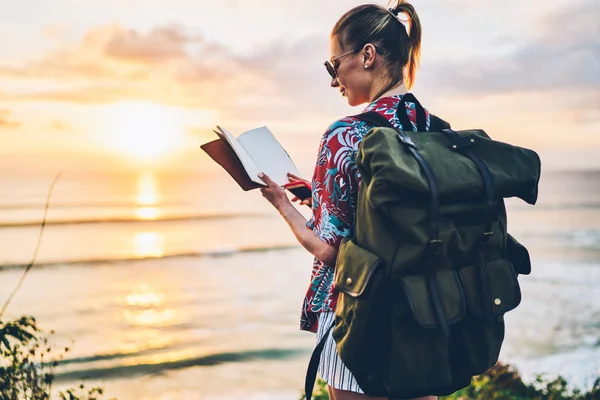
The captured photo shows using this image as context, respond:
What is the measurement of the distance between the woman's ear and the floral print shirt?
111 millimetres

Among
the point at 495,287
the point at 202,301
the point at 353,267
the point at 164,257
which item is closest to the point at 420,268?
the point at 353,267

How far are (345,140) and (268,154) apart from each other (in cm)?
44

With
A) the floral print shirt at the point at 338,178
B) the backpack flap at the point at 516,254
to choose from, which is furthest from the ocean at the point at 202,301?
the floral print shirt at the point at 338,178

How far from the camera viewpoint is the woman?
1691mm

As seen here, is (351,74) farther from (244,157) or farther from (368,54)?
(244,157)

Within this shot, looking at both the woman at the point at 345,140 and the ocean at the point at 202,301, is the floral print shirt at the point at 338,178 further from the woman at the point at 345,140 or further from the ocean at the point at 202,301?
the ocean at the point at 202,301

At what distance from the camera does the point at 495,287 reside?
1.71m

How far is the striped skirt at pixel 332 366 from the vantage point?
1.71 m

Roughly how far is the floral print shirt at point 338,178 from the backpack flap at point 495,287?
0.34m

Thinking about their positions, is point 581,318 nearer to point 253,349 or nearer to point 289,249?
point 253,349

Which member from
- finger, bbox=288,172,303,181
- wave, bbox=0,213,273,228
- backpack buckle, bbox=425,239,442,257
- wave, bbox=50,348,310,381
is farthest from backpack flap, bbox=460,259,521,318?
wave, bbox=0,213,273,228

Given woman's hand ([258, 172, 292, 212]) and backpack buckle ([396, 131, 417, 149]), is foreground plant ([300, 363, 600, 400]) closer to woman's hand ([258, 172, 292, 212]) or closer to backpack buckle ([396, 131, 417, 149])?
woman's hand ([258, 172, 292, 212])

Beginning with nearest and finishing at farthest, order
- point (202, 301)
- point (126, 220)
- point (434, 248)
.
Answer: point (434, 248), point (202, 301), point (126, 220)

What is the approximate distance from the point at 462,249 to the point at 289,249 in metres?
15.3
